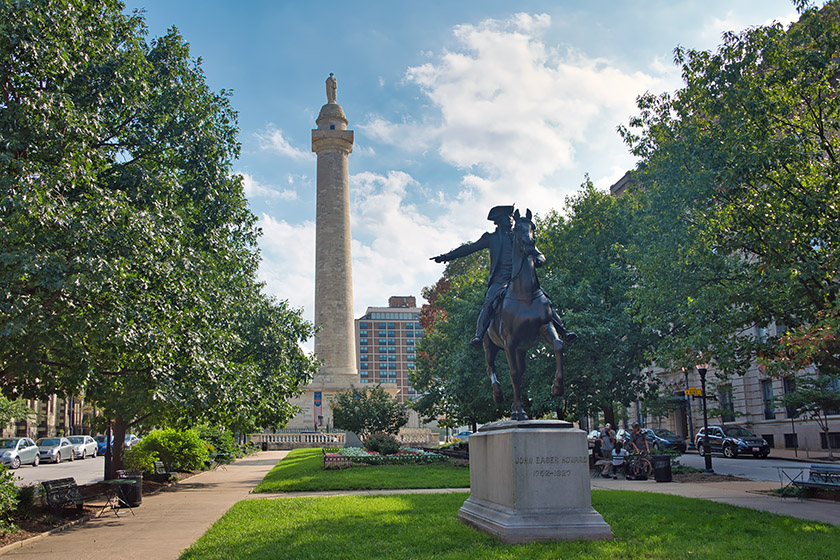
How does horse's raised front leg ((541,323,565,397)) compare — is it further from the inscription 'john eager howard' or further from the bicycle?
the bicycle

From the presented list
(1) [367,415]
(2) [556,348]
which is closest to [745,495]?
(2) [556,348]

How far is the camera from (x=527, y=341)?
1206 cm

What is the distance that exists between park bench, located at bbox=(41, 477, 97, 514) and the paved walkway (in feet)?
1.97

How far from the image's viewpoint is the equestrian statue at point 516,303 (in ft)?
38.1

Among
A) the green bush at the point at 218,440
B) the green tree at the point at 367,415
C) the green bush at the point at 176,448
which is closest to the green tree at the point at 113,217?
the green bush at the point at 176,448

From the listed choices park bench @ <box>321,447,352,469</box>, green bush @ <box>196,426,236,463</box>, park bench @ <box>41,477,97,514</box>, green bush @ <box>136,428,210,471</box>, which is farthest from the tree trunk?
green bush @ <box>196,426,236,463</box>

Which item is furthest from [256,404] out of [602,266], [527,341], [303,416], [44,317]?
[303,416]

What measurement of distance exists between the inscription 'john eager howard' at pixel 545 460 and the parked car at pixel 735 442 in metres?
26.9

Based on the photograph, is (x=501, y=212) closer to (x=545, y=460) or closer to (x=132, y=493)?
(x=545, y=460)

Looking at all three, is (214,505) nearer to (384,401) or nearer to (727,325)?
(727,325)

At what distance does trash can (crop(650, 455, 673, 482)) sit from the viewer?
21.5m

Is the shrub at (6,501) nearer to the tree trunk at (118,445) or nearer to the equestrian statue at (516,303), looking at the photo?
the equestrian statue at (516,303)

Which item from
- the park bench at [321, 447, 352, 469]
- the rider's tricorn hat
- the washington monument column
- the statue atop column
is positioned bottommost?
the park bench at [321, 447, 352, 469]

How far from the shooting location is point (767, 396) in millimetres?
43312
